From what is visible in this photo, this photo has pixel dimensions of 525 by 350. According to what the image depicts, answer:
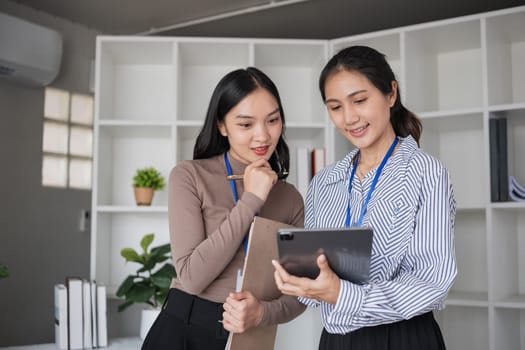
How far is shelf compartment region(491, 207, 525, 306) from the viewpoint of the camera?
9.18ft

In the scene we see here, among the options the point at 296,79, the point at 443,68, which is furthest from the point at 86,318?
the point at 443,68

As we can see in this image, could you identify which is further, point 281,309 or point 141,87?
point 141,87

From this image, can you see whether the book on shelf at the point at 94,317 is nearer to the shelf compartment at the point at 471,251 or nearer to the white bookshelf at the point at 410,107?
the white bookshelf at the point at 410,107

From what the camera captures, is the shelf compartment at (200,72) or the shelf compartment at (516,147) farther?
the shelf compartment at (200,72)

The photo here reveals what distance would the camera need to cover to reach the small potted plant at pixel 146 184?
10.5 feet

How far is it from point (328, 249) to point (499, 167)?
6.31ft

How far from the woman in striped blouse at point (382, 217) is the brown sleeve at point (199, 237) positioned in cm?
20

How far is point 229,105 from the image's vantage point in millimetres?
1604

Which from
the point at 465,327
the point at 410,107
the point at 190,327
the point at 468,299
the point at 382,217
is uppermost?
the point at 410,107

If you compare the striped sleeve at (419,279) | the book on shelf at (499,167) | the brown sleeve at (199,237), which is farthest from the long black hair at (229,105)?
the book on shelf at (499,167)

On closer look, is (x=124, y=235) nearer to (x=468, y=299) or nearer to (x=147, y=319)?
(x=147, y=319)

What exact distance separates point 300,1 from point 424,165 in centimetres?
317

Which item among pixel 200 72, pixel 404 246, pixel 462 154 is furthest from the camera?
pixel 200 72

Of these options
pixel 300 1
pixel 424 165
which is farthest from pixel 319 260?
pixel 300 1
